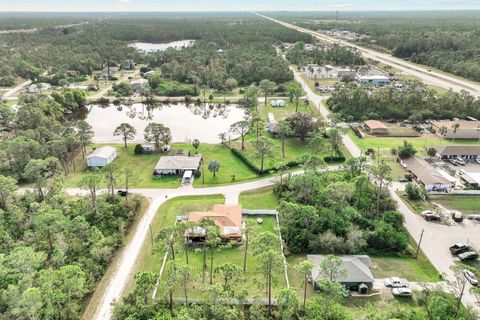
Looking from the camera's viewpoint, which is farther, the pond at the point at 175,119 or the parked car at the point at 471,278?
the pond at the point at 175,119

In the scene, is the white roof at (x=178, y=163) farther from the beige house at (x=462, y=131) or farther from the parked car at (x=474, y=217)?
the beige house at (x=462, y=131)

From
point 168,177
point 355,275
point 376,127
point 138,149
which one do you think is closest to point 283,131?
point 376,127

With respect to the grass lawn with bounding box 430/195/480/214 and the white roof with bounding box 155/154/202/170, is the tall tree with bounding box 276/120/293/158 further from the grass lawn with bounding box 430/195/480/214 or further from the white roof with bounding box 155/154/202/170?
the grass lawn with bounding box 430/195/480/214

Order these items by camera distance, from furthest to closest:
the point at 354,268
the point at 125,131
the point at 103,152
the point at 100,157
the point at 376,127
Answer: the point at 376,127 < the point at 125,131 < the point at 103,152 < the point at 100,157 < the point at 354,268

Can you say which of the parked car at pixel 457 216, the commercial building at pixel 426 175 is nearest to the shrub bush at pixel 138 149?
the commercial building at pixel 426 175

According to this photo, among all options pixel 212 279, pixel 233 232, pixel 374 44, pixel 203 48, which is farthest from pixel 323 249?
pixel 374 44

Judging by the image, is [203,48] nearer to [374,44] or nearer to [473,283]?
[374,44]

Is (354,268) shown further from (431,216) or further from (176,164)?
(176,164)
